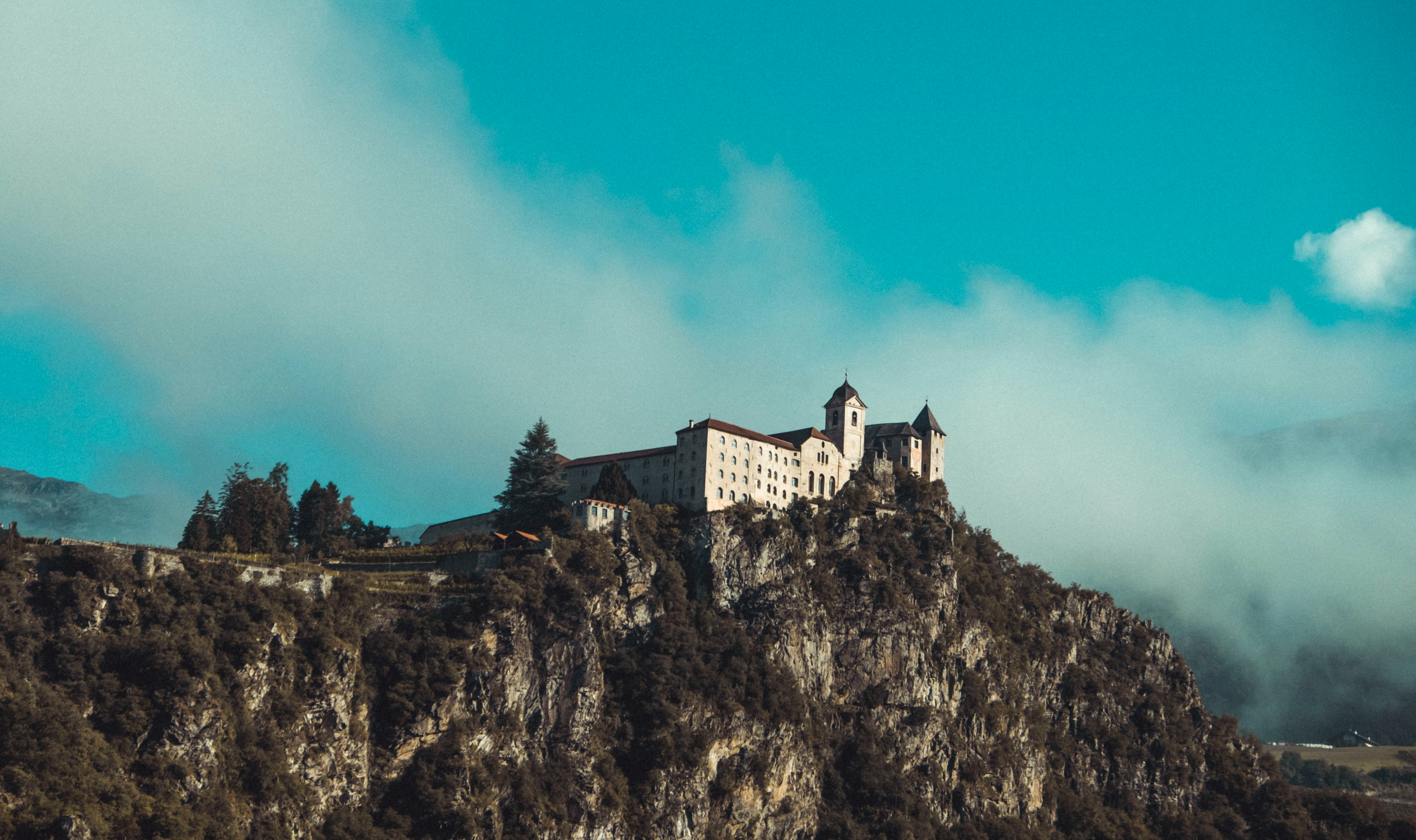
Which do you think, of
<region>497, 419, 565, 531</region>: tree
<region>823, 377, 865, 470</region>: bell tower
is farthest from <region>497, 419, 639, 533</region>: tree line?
<region>823, 377, 865, 470</region>: bell tower

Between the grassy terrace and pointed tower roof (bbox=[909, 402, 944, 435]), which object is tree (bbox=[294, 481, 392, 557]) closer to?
pointed tower roof (bbox=[909, 402, 944, 435])

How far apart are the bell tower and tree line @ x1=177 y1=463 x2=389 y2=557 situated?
1399 inches

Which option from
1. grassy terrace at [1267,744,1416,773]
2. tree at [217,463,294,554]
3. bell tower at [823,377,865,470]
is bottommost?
grassy terrace at [1267,744,1416,773]

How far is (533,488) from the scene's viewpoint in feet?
282

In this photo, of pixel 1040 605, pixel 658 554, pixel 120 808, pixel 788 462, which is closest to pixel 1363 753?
pixel 1040 605

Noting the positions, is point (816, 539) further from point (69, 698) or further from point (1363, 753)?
point (1363, 753)

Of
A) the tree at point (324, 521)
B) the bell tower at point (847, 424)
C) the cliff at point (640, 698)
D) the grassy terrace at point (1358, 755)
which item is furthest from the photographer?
the grassy terrace at point (1358, 755)

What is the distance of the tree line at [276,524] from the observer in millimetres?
79250

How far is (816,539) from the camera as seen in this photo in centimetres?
8856

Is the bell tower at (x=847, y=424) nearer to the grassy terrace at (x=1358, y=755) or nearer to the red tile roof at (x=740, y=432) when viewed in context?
the red tile roof at (x=740, y=432)

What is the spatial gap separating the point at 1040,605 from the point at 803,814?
106ft

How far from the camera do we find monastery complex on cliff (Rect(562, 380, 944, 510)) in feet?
287

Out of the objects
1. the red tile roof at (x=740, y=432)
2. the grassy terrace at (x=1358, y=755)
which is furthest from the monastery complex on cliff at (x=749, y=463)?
the grassy terrace at (x=1358, y=755)

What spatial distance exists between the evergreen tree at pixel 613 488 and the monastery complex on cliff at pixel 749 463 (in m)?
2.16
